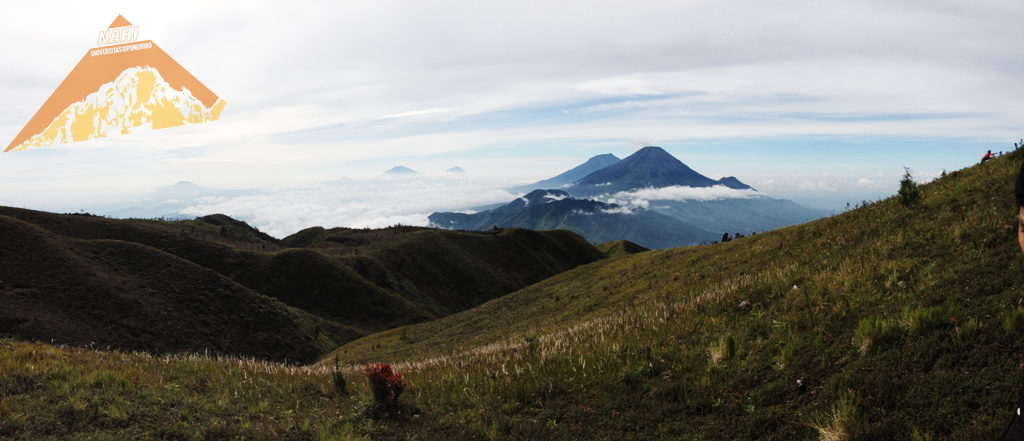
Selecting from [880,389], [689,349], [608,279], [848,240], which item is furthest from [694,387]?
[608,279]

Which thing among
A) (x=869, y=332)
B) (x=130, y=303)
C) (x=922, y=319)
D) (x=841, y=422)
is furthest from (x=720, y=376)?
(x=130, y=303)

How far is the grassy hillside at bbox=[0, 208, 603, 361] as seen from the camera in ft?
163

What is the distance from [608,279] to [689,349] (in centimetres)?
3225

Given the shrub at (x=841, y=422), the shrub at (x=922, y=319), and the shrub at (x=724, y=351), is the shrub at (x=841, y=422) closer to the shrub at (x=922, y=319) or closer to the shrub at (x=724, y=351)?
the shrub at (x=922, y=319)

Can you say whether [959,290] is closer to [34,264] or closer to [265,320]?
[265,320]

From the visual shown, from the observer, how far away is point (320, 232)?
171500mm

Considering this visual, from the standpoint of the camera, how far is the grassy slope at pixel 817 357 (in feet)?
22.4

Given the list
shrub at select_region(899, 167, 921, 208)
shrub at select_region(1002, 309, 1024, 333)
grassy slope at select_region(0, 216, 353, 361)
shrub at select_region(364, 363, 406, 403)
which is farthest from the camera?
grassy slope at select_region(0, 216, 353, 361)

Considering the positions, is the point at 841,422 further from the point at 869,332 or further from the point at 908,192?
the point at 908,192

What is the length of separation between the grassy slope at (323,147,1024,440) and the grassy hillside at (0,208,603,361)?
52955mm

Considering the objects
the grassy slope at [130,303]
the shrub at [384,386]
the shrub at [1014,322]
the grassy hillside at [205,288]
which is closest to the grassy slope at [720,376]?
the shrub at [1014,322]

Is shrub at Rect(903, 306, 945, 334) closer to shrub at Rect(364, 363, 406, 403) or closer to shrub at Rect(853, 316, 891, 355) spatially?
shrub at Rect(853, 316, 891, 355)

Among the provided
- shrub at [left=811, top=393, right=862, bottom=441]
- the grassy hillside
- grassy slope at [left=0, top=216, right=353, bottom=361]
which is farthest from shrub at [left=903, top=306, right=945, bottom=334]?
the grassy hillside

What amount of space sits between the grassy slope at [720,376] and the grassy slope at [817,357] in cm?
3
